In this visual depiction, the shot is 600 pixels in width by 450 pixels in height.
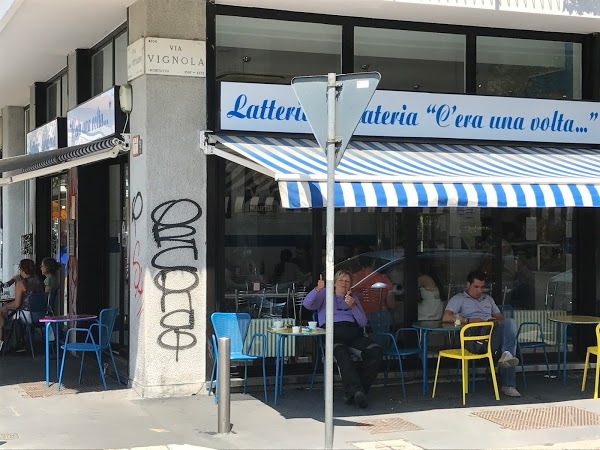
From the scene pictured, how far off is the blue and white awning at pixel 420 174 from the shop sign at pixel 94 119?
4.99ft

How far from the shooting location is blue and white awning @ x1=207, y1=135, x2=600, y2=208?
26.4 ft

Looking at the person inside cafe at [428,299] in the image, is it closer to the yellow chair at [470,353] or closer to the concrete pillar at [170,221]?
the yellow chair at [470,353]

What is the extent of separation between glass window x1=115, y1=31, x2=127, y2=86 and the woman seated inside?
11.4 feet

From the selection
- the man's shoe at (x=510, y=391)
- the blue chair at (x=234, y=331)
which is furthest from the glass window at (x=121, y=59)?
the man's shoe at (x=510, y=391)

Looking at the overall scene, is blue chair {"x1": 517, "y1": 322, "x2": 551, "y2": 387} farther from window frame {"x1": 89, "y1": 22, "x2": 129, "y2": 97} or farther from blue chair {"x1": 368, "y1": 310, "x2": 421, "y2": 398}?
window frame {"x1": 89, "y1": 22, "x2": 129, "y2": 97}

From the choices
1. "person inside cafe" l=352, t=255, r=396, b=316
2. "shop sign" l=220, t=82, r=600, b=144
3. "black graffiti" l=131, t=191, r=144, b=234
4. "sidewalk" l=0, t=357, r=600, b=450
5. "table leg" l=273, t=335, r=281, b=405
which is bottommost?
"sidewalk" l=0, t=357, r=600, b=450

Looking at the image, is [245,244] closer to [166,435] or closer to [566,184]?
[166,435]

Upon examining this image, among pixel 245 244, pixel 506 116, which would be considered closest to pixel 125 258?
pixel 245 244

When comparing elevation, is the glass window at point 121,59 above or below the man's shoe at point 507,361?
above

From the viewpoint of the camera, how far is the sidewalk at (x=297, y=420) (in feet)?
25.2

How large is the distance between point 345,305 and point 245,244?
141 cm

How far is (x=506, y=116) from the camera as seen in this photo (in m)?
10.9

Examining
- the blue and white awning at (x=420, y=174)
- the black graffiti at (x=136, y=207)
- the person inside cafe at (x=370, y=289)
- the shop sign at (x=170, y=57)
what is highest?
the shop sign at (x=170, y=57)

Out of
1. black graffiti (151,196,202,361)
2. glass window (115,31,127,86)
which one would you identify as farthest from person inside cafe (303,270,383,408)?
glass window (115,31,127,86)
